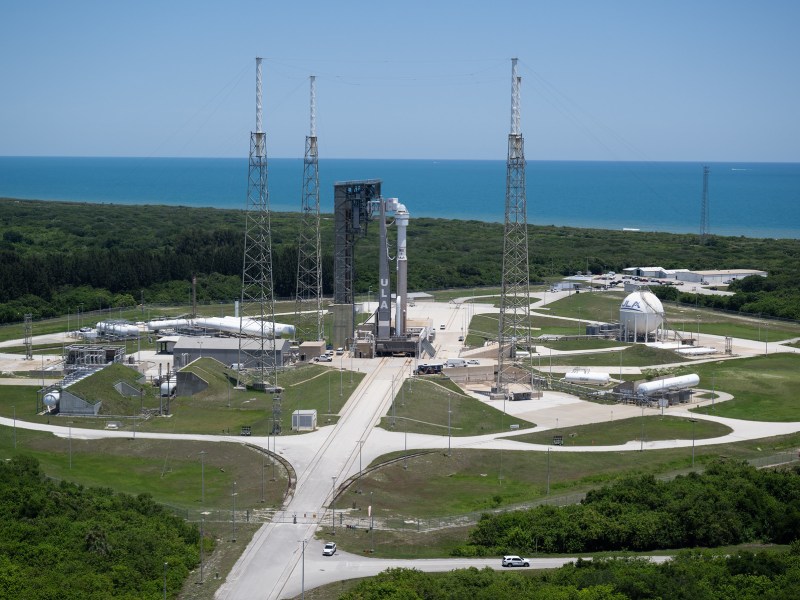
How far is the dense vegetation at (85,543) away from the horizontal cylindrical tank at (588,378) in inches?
1656

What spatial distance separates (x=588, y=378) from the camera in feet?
288

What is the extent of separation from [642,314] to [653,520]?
5385 centimetres

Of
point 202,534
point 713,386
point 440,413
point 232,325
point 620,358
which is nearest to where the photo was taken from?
point 202,534

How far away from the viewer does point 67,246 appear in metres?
181

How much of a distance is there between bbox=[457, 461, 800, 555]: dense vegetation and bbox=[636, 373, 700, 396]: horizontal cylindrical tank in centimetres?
2417

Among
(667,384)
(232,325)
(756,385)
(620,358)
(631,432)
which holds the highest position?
(232,325)

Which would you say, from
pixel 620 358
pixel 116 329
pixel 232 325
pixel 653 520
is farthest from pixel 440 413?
pixel 116 329

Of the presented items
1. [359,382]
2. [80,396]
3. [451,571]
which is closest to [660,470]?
[451,571]

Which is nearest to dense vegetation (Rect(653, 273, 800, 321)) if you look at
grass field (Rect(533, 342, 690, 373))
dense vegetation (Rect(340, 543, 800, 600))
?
grass field (Rect(533, 342, 690, 373))

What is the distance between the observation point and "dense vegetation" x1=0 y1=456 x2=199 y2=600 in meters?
44.1

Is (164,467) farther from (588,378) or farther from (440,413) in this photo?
(588,378)

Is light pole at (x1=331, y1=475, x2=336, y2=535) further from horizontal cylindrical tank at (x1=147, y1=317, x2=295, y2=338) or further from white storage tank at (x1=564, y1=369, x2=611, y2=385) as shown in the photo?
horizontal cylindrical tank at (x1=147, y1=317, x2=295, y2=338)

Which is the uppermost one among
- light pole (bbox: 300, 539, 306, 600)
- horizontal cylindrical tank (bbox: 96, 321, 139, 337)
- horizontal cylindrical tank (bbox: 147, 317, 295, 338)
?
horizontal cylindrical tank (bbox: 147, 317, 295, 338)

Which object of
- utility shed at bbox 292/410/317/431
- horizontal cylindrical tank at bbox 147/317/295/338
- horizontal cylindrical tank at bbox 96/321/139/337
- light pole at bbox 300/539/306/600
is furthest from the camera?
horizontal cylindrical tank at bbox 96/321/139/337
